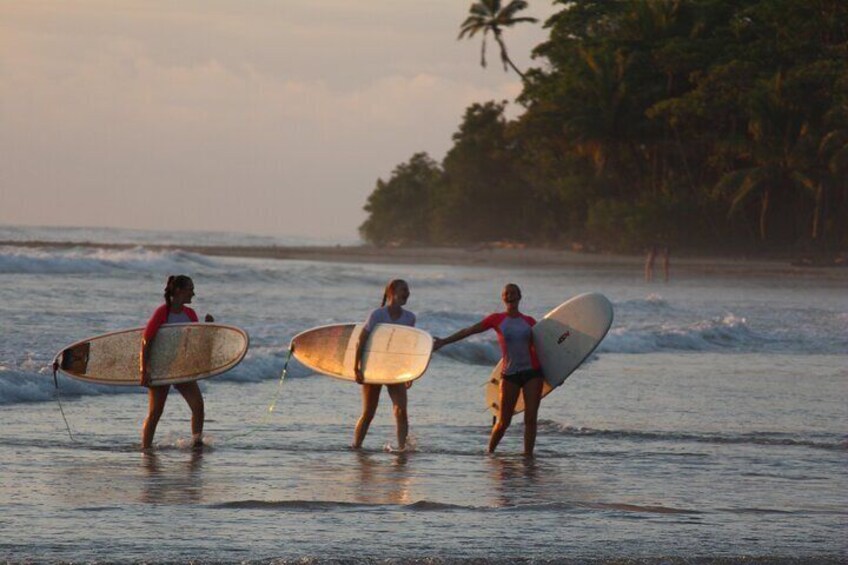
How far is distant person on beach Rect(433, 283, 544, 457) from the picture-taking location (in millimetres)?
10273

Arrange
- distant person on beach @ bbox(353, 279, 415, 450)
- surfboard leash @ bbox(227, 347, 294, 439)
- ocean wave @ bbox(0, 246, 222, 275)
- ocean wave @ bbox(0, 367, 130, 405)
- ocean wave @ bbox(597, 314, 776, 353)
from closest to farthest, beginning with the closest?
distant person on beach @ bbox(353, 279, 415, 450), surfboard leash @ bbox(227, 347, 294, 439), ocean wave @ bbox(0, 367, 130, 405), ocean wave @ bbox(597, 314, 776, 353), ocean wave @ bbox(0, 246, 222, 275)

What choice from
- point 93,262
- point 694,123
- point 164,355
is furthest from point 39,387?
point 694,123

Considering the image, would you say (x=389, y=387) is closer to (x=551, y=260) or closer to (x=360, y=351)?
(x=360, y=351)

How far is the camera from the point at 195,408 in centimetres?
1038

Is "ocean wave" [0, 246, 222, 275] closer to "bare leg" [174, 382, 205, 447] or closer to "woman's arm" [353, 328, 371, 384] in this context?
"bare leg" [174, 382, 205, 447]

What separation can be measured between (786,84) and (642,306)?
28477 mm

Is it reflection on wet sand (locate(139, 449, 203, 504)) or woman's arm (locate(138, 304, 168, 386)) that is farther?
woman's arm (locate(138, 304, 168, 386))

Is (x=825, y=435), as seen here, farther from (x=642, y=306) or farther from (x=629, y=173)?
(x=629, y=173)

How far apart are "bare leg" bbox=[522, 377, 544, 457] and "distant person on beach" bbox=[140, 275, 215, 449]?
2.32 m

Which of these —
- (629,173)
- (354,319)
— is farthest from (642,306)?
(629,173)

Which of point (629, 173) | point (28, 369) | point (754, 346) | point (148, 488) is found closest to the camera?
point (148, 488)

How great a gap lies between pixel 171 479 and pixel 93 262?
33980mm

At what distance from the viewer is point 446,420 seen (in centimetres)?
1243

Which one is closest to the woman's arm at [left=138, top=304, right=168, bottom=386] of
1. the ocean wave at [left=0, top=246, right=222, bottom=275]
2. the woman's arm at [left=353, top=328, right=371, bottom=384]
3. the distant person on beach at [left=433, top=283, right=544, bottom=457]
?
the woman's arm at [left=353, top=328, right=371, bottom=384]
